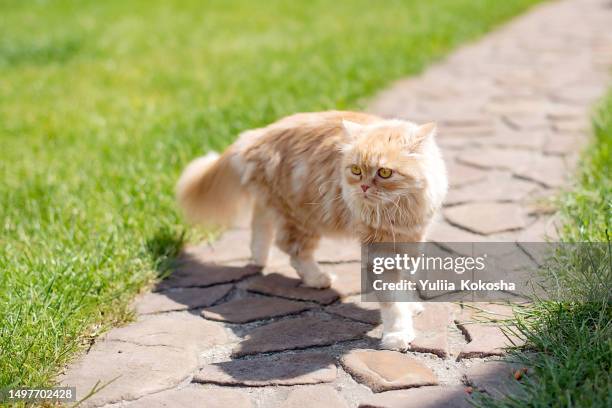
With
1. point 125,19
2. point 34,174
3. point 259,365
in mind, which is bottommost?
point 259,365

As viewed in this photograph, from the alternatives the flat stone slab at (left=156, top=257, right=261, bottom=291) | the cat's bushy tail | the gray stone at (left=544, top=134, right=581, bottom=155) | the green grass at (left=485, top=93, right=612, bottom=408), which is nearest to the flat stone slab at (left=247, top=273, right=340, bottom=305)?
the flat stone slab at (left=156, top=257, right=261, bottom=291)

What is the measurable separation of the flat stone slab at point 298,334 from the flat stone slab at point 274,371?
76mm

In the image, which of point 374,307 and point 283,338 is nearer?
point 283,338

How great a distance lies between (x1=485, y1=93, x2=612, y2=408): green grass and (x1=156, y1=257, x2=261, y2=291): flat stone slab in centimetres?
157

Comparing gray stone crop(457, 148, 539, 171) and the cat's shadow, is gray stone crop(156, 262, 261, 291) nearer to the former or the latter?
the cat's shadow

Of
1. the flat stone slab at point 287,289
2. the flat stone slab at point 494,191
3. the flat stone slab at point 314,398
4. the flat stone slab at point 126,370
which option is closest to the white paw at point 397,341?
the flat stone slab at point 314,398

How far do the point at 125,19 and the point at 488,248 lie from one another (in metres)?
8.06

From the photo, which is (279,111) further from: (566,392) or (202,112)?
(566,392)

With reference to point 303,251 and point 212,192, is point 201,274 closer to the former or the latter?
point 212,192

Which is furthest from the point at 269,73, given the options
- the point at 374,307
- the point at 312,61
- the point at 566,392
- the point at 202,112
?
the point at 566,392

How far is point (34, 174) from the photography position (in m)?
5.11

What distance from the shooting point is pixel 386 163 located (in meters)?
3.08

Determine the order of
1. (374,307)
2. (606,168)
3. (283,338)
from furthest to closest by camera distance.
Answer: (606,168), (374,307), (283,338)

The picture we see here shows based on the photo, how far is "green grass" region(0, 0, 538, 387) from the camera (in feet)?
11.3
